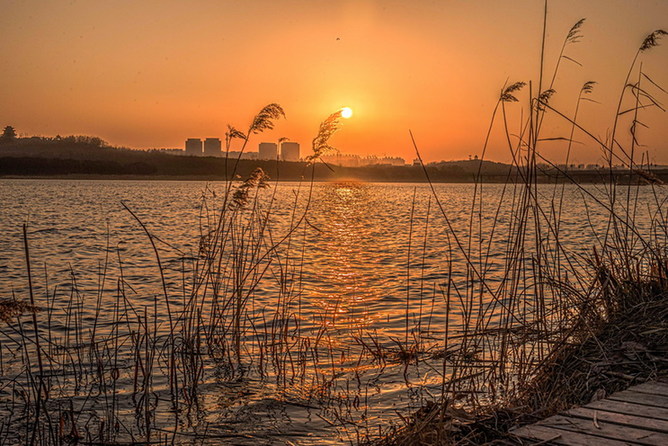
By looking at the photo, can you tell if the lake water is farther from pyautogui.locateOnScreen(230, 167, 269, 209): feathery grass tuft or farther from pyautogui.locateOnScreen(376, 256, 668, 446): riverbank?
pyautogui.locateOnScreen(376, 256, 668, 446): riverbank

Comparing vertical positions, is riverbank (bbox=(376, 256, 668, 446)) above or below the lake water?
above

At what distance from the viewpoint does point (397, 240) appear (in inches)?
878

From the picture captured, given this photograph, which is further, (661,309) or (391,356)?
(391,356)

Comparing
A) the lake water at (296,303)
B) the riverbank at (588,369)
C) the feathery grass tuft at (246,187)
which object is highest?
the feathery grass tuft at (246,187)

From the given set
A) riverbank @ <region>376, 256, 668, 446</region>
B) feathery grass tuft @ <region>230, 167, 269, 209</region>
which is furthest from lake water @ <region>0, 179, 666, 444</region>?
riverbank @ <region>376, 256, 668, 446</region>

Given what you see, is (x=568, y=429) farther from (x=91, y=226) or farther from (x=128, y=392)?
(x=91, y=226)

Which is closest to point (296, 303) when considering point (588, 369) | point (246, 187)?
point (246, 187)

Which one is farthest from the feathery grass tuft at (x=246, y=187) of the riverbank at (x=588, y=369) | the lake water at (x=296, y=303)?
the riverbank at (x=588, y=369)

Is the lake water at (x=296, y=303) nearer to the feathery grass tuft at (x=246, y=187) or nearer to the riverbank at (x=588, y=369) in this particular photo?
the feathery grass tuft at (x=246, y=187)

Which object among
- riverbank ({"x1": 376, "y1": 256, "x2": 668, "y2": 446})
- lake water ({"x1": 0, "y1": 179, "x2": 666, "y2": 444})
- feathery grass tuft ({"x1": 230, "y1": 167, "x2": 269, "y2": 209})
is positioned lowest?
lake water ({"x1": 0, "y1": 179, "x2": 666, "y2": 444})

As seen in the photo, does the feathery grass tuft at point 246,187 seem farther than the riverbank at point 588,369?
Yes

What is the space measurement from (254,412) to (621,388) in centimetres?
310

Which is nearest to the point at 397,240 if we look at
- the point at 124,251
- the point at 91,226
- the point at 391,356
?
the point at 124,251

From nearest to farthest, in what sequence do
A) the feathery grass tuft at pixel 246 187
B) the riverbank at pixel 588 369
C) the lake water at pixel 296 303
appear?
the riverbank at pixel 588 369 < the lake water at pixel 296 303 < the feathery grass tuft at pixel 246 187
